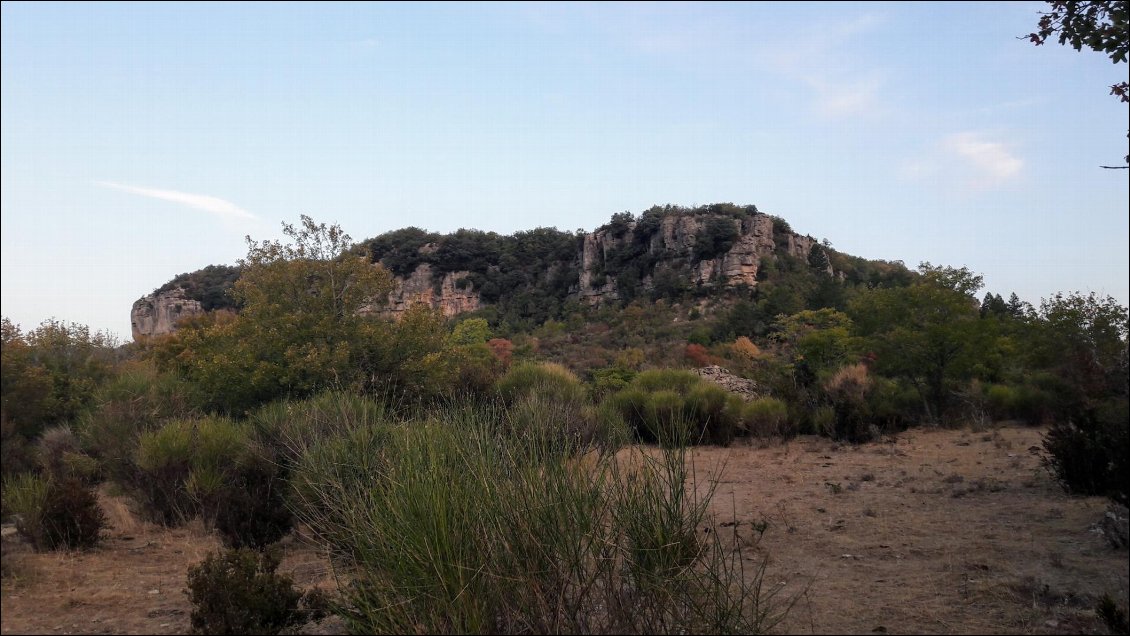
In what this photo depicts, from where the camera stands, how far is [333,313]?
14.0 meters

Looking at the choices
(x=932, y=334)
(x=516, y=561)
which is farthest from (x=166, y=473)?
(x=932, y=334)

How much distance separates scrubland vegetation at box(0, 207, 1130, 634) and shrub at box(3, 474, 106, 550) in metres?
0.02

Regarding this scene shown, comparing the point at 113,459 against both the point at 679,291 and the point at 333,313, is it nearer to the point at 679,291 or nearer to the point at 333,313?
the point at 333,313

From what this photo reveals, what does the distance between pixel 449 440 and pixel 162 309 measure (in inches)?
2249

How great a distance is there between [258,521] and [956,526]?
6.69m

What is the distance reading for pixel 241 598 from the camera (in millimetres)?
4754

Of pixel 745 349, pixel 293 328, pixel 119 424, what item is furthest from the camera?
pixel 745 349

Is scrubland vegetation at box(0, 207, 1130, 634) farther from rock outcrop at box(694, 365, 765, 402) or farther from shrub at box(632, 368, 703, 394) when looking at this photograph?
rock outcrop at box(694, 365, 765, 402)

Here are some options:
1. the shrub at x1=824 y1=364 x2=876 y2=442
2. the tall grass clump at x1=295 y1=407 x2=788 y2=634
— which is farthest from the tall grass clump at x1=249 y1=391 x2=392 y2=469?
the shrub at x1=824 y1=364 x2=876 y2=442

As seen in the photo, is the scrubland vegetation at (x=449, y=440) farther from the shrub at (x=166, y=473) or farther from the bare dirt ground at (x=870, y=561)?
the bare dirt ground at (x=870, y=561)

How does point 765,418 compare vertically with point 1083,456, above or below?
below

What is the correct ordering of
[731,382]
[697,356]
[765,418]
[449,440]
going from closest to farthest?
[449,440], [765,418], [731,382], [697,356]

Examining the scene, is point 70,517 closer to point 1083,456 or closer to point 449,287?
point 1083,456

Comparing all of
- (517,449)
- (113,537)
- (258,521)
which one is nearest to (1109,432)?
(517,449)
